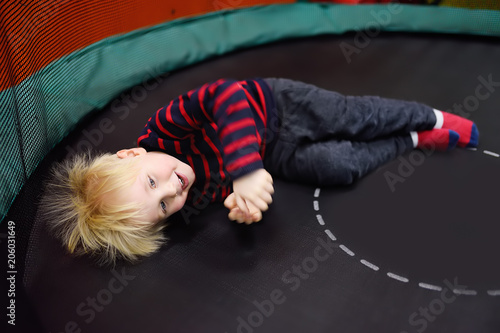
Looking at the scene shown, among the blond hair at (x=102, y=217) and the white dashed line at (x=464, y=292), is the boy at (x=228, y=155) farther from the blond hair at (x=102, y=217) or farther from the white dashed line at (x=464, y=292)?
the white dashed line at (x=464, y=292)

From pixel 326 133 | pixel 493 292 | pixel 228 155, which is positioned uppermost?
pixel 228 155

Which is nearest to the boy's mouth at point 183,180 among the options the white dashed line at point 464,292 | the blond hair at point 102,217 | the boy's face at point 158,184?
the boy's face at point 158,184

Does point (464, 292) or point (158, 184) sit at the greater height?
point (158, 184)

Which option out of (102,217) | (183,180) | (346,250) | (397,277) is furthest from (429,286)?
(102,217)

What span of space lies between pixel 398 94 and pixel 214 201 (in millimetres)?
759

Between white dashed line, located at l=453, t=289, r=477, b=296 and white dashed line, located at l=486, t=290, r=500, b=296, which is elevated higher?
white dashed line, located at l=453, t=289, r=477, b=296

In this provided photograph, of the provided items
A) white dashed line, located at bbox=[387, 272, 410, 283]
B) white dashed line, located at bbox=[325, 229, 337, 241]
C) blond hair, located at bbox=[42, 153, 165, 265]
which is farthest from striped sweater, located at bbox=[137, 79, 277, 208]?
white dashed line, located at bbox=[387, 272, 410, 283]

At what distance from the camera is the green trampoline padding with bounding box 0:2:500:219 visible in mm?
1208

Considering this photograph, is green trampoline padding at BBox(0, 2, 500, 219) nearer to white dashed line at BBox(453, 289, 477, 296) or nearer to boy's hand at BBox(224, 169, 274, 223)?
boy's hand at BBox(224, 169, 274, 223)

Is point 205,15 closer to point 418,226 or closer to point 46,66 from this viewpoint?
point 46,66

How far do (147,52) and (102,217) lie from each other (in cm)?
90

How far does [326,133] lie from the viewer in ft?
4.09

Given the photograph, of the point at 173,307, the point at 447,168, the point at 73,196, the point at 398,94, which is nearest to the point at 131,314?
the point at 173,307

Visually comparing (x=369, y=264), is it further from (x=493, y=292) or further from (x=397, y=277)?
(x=493, y=292)
